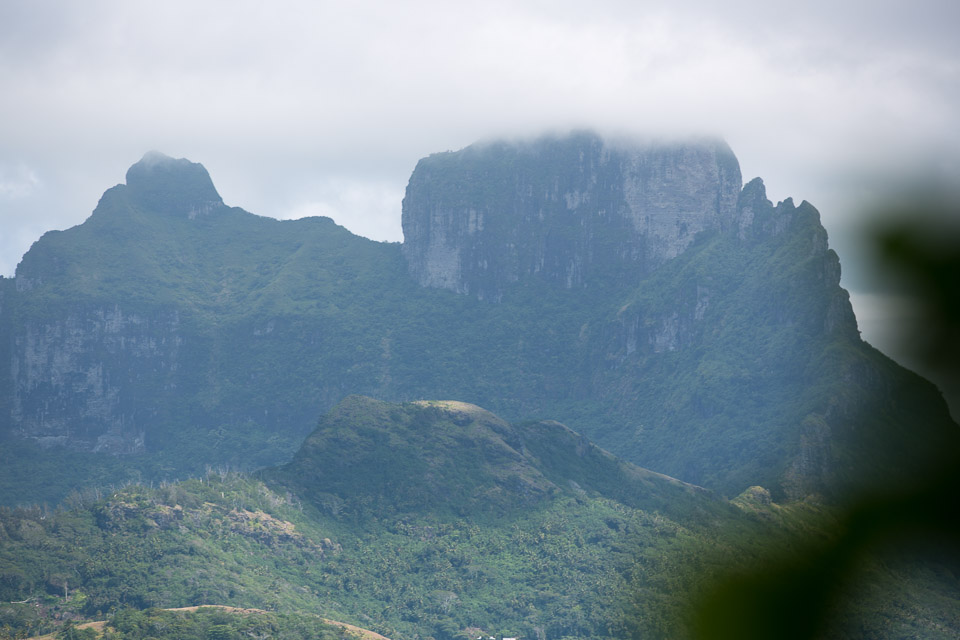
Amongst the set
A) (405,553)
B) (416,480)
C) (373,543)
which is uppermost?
(416,480)

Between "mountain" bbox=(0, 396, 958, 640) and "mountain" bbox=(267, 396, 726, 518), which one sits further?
"mountain" bbox=(267, 396, 726, 518)

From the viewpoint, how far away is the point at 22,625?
146 meters

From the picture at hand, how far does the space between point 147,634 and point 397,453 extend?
6395 centimetres

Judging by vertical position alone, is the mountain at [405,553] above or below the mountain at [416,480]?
below

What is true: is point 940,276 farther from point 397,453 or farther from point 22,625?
point 397,453

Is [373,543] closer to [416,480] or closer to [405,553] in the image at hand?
[405,553]

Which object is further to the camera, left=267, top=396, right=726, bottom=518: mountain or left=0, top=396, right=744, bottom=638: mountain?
left=267, top=396, right=726, bottom=518: mountain

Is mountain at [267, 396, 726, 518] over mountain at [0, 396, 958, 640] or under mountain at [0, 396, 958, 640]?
over

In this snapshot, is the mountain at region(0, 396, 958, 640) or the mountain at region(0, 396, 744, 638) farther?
the mountain at region(0, 396, 744, 638)

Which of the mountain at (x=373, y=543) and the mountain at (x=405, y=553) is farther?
the mountain at (x=373, y=543)

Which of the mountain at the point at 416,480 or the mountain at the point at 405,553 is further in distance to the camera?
the mountain at the point at 416,480

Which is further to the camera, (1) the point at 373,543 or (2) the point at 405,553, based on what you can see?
(1) the point at 373,543

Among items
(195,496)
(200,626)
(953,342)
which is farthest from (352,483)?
(953,342)

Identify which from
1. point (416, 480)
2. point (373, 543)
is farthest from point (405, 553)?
point (416, 480)
